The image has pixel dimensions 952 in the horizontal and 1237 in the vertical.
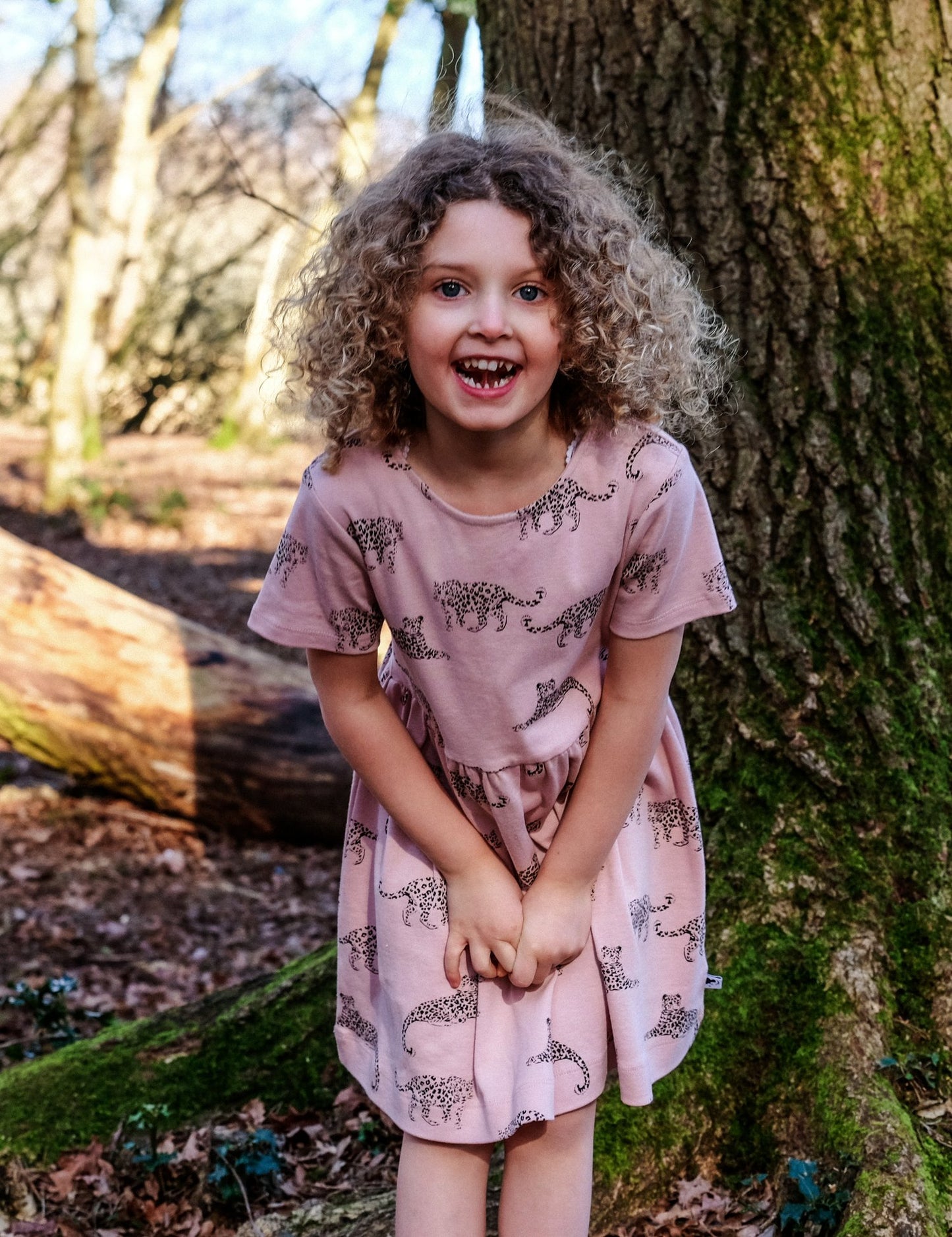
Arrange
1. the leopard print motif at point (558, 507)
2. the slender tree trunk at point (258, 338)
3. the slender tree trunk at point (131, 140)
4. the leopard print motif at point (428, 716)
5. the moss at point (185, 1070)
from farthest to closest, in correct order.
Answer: the slender tree trunk at point (258, 338) < the slender tree trunk at point (131, 140) < the moss at point (185, 1070) < the leopard print motif at point (428, 716) < the leopard print motif at point (558, 507)

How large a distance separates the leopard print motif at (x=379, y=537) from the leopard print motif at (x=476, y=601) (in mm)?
88

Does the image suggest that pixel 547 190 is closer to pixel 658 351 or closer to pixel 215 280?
pixel 658 351

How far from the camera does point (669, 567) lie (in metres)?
1.84

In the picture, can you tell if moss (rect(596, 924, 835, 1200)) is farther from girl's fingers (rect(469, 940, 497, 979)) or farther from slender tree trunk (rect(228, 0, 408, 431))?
slender tree trunk (rect(228, 0, 408, 431))

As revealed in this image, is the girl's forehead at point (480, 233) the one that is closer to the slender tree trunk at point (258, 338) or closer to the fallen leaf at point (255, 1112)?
the fallen leaf at point (255, 1112)

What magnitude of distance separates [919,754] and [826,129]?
1.36 m

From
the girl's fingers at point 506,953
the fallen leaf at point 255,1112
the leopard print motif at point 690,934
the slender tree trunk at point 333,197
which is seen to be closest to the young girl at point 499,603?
the girl's fingers at point 506,953

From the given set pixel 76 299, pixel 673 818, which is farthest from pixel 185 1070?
pixel 76 299

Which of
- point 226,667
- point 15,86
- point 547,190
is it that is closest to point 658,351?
point 547,190

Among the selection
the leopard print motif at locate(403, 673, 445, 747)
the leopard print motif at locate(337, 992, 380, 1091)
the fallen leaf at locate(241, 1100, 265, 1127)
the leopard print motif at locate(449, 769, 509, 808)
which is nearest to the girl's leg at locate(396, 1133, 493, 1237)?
the leopard print motif at locate(337, 992, 380, 1091)

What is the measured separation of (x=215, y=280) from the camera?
21.6 meters

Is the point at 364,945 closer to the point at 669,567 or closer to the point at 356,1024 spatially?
the point at 356,1024

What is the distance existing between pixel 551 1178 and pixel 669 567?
1.05m

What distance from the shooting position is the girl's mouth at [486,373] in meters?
1.72
